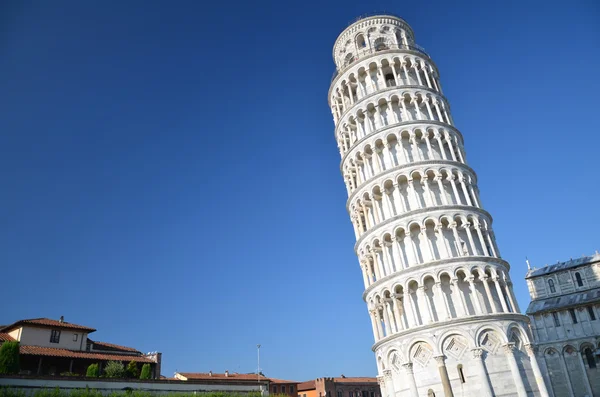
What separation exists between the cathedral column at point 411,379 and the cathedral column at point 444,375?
1.90m

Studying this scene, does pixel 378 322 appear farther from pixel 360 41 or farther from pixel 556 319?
pixel 556 319

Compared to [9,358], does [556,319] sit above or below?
above

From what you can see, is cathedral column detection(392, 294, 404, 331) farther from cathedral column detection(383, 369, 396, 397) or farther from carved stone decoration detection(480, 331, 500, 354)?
carved stone decoration detection(480, 331, 500, 354)

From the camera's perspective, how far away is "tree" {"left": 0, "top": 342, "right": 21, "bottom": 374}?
29.8m

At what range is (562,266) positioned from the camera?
209 feet

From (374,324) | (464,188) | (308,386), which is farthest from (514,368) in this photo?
(308,386)

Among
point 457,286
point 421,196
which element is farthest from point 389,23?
point 457,286

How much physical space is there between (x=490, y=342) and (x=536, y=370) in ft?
11.5

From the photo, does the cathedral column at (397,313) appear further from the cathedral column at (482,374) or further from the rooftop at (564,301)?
the rooftop at (564,301)

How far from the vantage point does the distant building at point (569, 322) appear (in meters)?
53.2

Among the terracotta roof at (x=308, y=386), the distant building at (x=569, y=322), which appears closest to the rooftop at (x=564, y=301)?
the distant building at (x=569, y=322)

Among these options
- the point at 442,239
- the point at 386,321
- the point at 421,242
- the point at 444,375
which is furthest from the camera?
the point at 386,321

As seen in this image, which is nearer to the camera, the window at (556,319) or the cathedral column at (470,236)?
the cathedral column at (470,236)

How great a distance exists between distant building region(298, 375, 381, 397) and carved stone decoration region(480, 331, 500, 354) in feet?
177
